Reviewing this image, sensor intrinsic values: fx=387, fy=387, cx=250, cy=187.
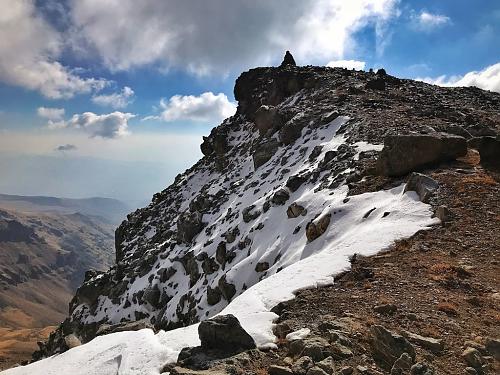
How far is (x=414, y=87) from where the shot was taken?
57094 mm

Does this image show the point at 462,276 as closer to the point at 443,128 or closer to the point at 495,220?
the point at 495,220

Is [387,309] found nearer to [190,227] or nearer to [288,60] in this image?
[190,227]

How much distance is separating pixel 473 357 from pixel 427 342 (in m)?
1.12

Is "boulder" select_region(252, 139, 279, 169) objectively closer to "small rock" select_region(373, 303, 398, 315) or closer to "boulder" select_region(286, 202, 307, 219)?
"boulder" select_region(286, 202, 307, 219)

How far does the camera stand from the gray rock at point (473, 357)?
9.70 meters

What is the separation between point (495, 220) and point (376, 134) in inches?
704

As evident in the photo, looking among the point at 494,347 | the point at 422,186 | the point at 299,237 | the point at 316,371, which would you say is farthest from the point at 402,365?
the point at 299,237

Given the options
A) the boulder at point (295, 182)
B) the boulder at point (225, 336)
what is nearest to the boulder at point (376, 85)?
the boulder at point (295, 182)

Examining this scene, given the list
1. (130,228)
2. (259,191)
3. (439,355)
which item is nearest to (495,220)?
(439,355)

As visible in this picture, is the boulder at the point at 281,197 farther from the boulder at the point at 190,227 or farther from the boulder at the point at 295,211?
the boulder at the point at 190,227

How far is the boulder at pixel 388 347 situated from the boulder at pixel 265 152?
4135 cm

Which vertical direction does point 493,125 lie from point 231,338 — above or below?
above

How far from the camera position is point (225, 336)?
38.1 ft

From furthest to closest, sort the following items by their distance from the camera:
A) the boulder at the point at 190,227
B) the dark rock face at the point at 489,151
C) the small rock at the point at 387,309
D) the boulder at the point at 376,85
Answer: the boulder at the point at 376,85 < the boulder at the point at 190,227 < the dark rock face at the point at 489,151 < the small rock at the point at 387,309
